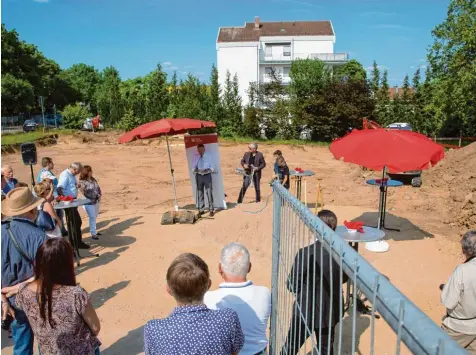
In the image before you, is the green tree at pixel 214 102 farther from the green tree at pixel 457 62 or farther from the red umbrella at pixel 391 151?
the red umbrella at pixel 391 151

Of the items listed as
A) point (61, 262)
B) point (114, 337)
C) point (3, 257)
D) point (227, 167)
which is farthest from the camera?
point (227, 167)

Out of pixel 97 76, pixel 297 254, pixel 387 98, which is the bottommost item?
pixel 297 254

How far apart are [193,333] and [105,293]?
4661mm

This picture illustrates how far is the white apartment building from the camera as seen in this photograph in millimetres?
43656

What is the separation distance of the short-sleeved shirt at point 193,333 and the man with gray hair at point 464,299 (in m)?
2.06

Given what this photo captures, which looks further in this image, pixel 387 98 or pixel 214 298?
pixel 387 98

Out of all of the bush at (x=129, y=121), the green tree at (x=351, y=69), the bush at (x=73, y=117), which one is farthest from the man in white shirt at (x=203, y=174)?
the green tree at (x=351, y=69)

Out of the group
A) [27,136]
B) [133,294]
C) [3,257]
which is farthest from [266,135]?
[3,257]

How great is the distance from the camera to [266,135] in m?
33.8

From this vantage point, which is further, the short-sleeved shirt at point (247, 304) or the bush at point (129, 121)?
the bush at point (129, 121)

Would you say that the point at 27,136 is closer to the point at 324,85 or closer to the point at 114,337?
the point at 324,85

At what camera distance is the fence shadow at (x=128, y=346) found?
4.59 metres

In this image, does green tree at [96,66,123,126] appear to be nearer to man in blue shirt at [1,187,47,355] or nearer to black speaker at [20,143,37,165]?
black speaker at [20,143,37,165]

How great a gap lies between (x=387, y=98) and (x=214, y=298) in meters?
34.2
